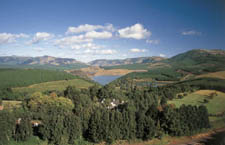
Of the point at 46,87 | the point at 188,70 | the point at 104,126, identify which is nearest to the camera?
the point at 104,126

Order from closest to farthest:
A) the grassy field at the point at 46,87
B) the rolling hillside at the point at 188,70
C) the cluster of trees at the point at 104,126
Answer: the cluster of trees at the point at 104,126
the rolling hillside at the point at 188,70
the grassy field at the point at 46,87

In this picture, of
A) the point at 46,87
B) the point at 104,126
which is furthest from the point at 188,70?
the point at 104,126

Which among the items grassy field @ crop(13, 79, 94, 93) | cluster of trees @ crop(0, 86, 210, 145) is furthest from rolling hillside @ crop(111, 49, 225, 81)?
grassy field @ crop(13, 79, 94, 93)

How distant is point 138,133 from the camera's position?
13.8 m

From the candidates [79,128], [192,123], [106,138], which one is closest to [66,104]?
[79,128]

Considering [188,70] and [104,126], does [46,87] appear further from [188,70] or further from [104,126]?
[188,70]

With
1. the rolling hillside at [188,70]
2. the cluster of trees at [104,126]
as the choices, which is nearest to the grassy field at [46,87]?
the cluster of trees at [104,126]

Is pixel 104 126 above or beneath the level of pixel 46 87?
above

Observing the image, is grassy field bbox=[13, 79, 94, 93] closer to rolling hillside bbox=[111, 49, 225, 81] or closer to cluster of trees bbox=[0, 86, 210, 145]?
cluster of trees bbox=[0, 86, 210, 145]

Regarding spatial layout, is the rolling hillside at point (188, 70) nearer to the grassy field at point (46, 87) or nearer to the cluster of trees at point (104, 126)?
the cluster of trees at point (104, 126)

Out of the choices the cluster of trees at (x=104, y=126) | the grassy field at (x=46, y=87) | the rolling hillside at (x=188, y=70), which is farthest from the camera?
the grassy field at (x=46, y=87)

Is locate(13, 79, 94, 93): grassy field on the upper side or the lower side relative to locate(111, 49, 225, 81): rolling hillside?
lower

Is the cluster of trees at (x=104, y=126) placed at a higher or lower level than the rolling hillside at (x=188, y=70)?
lower

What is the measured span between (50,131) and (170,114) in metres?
10.4
